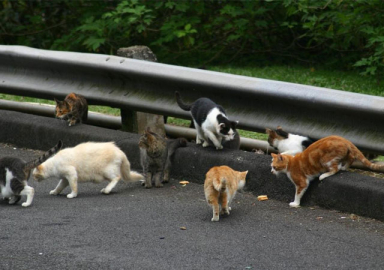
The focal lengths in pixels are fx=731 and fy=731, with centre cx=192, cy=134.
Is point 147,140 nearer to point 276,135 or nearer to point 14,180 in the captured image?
point 276,135

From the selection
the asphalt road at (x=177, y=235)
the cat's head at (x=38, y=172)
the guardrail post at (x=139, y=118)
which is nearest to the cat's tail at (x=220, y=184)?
the asphalt road at (x=177, y=235)

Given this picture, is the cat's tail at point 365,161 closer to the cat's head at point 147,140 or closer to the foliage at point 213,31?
the cat's head at point 147,140

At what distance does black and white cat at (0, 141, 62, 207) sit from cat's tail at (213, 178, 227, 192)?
5.36ft

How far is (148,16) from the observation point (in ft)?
34.8

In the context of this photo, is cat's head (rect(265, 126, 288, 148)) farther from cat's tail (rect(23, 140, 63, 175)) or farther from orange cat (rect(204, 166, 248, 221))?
cat's tail (rect(23, 140, 63, 175))

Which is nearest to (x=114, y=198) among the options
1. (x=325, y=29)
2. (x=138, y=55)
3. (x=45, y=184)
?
(x=45, y=184)

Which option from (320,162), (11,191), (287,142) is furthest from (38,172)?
(320,162)

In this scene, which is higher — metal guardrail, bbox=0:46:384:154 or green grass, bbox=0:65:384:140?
metal guardrail, bbox=0:46:384:154

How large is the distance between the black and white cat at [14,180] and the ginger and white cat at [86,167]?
0.94ft

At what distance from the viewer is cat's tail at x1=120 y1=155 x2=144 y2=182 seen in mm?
6980

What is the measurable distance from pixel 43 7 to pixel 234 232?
29.2 feet

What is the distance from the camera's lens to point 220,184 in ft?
19.1

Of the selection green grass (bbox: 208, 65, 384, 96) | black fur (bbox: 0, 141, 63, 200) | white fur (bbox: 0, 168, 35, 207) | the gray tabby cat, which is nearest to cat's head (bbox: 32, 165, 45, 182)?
black fur (bbox: 0, 141, 63, 200)

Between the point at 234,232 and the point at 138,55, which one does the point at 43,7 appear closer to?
the point at 138,55
